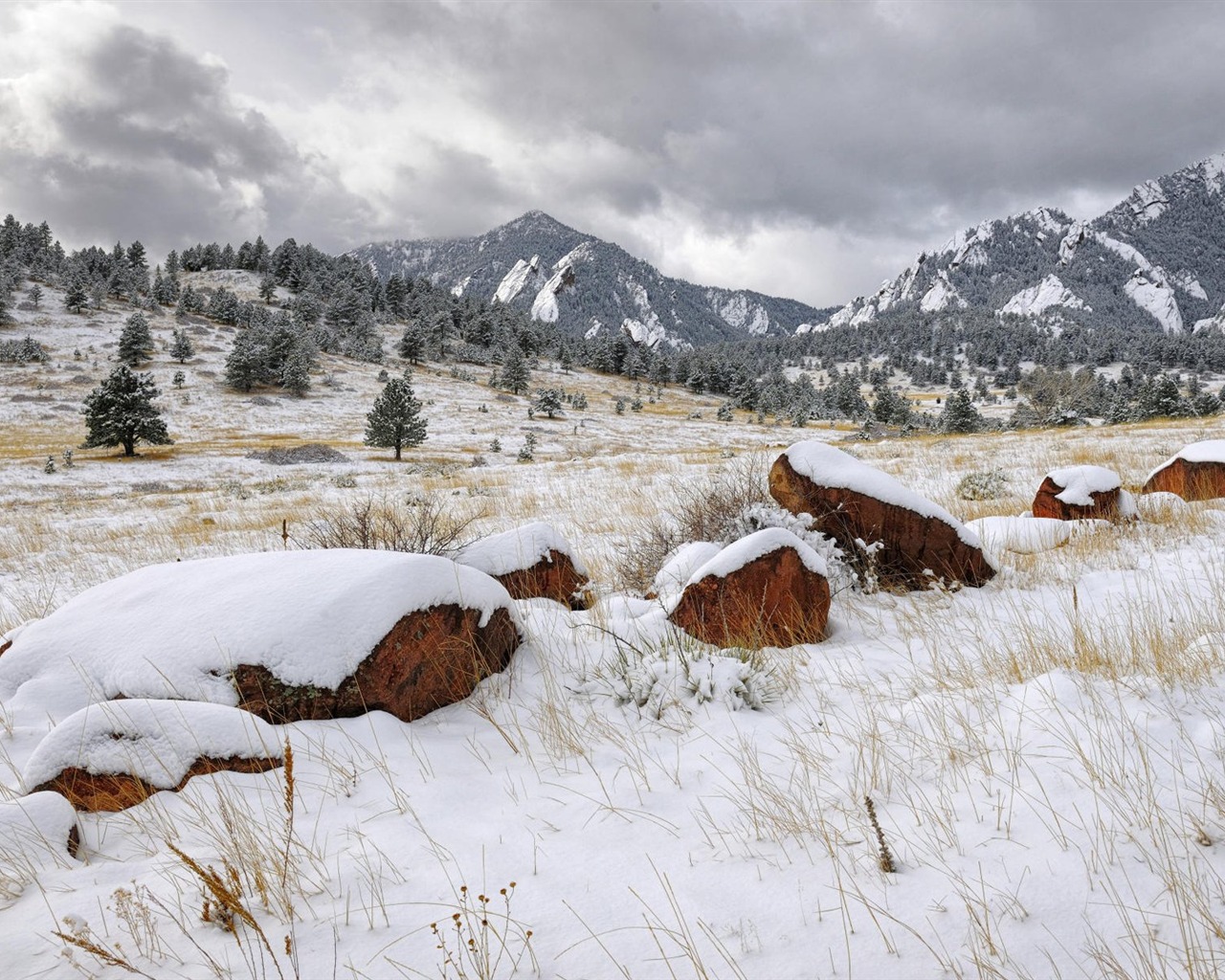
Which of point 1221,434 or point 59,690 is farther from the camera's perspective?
point 1221,434

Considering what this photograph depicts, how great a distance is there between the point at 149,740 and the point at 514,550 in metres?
3.04

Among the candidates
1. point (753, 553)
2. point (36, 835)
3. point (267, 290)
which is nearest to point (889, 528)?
point (753, 553)

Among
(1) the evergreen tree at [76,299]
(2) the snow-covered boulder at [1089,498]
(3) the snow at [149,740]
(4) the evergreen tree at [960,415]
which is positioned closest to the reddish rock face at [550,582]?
(3) the snow at [149,740]

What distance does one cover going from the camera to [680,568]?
5000 millimetres

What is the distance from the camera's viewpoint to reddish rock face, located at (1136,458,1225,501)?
7883 millimetres

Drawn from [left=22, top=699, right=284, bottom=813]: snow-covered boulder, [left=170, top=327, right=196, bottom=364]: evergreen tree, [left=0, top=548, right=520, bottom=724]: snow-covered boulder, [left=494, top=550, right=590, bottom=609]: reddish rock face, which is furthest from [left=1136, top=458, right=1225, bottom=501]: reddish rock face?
[left=170, top=327, right=196, bottom=364]: evergreen tree

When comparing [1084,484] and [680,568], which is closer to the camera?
[680,568]

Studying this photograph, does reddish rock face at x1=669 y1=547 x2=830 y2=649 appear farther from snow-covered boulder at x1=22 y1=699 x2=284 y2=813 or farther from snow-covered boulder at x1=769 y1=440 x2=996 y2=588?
snow-covered boulder at x1=22 y1=699 x2=284 y2=813

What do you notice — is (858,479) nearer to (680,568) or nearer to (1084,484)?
(680,568)

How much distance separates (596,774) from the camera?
2508 millimetres

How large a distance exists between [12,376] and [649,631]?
71.0 meters

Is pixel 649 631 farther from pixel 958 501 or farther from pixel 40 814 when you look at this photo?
pixel 958 501

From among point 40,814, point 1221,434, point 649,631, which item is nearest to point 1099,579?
point 649,631

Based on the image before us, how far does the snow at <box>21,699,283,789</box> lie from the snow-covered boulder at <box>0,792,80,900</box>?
0.29 m
